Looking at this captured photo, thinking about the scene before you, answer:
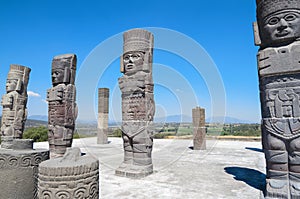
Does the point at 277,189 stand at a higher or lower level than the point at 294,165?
lower

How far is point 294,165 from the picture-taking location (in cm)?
369

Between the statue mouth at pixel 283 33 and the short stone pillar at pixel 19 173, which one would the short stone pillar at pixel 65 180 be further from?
the statue mouth at pixel 283 33

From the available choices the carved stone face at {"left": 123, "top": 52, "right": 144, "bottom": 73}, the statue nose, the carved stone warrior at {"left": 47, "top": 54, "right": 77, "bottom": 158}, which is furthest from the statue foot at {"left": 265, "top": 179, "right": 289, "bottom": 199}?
the carved stone warrior at {"left": 47, "top": 54, "right": 77, "bottom": 158}

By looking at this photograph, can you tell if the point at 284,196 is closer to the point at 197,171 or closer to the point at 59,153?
the point at 197,171

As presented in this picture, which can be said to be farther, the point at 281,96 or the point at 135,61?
the point at 135,61

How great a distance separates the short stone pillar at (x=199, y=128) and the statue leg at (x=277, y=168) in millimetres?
7147

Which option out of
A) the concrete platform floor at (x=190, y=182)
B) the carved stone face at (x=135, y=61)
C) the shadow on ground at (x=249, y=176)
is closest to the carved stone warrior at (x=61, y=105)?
the concrete platform floor at (x=190, y=182)

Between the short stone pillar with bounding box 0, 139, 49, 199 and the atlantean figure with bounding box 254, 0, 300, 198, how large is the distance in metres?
4.18

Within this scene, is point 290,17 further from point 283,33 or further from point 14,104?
point 14,104

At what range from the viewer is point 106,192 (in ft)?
14.7

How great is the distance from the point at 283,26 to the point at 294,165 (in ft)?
8.00

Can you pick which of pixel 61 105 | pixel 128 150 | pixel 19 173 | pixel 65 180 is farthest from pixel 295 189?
pixel 61 105

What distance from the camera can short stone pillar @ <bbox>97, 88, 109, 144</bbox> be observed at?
13.5 m

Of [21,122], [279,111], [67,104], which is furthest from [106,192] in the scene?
[21,122]
